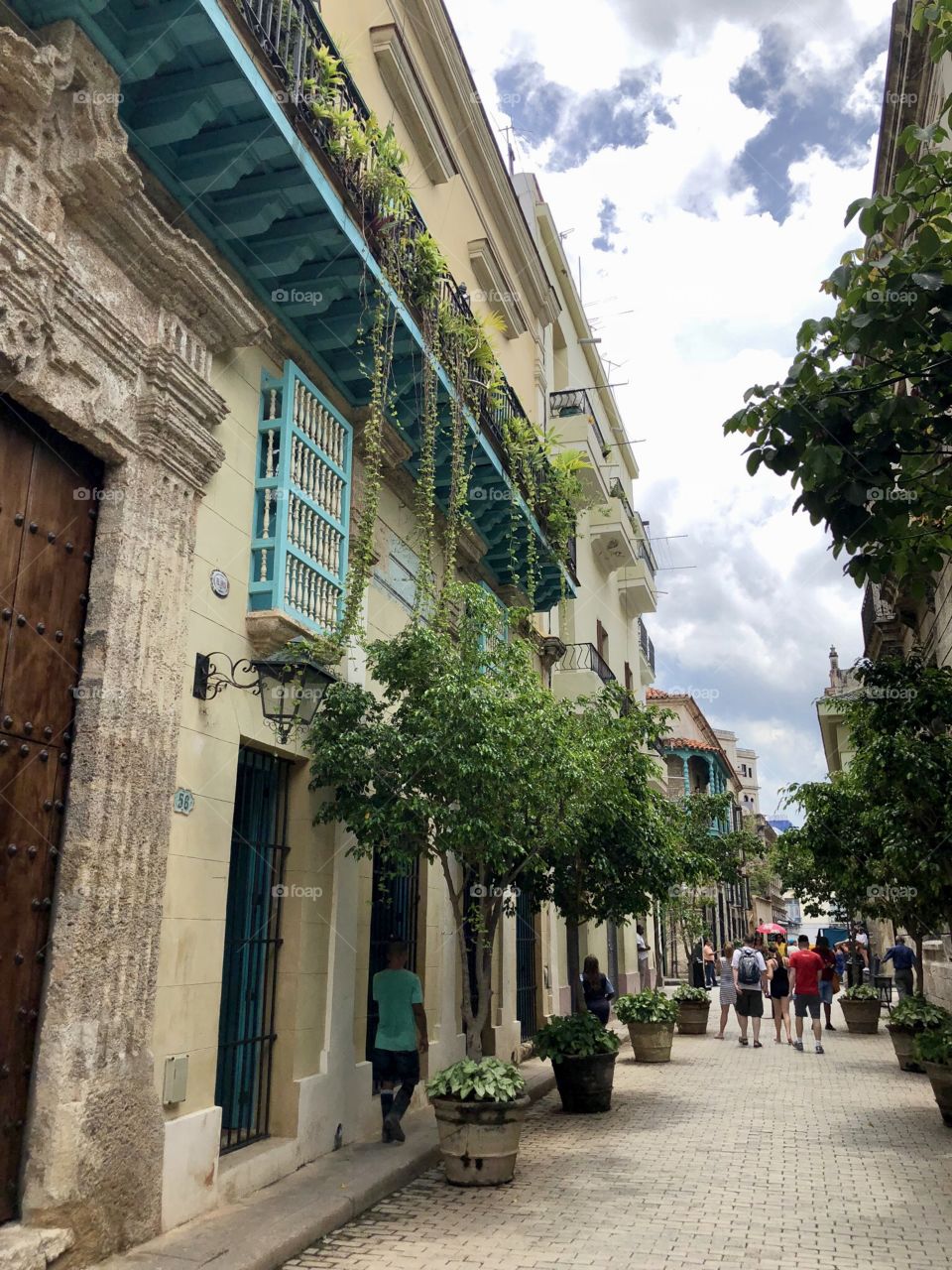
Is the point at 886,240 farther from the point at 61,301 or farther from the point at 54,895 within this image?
the point at 54,895

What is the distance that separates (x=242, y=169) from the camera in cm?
620

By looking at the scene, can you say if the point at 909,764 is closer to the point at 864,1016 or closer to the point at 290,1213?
the point at 290,1213

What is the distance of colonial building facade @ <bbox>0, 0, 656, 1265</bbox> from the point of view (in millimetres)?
4793

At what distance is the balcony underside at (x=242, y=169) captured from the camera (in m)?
5.32

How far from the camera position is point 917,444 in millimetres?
5996

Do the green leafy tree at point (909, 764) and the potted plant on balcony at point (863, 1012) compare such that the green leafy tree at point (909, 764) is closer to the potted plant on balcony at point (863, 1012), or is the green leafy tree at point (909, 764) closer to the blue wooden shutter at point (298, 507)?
the blue wooden shutter at point (298, 507)

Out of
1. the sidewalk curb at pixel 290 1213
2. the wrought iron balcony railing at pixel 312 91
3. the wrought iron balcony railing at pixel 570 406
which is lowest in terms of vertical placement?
the sidewalk curb at pixel 290 1213

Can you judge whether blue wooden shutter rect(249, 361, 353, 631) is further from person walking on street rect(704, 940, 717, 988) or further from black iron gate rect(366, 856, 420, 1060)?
person walking on street rect(704, 940, 717, 988)

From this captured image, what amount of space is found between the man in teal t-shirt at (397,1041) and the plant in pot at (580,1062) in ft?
7.00

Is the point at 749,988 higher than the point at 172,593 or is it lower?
lower

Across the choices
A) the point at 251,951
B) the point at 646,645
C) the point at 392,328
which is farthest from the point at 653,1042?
the point at 646,645

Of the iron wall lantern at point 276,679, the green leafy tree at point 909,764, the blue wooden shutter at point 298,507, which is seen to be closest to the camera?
the iron wall lantern at point 276,679

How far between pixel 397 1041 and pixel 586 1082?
2739 mm

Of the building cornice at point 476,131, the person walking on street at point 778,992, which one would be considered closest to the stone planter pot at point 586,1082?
the person walking on street at point 778,992
